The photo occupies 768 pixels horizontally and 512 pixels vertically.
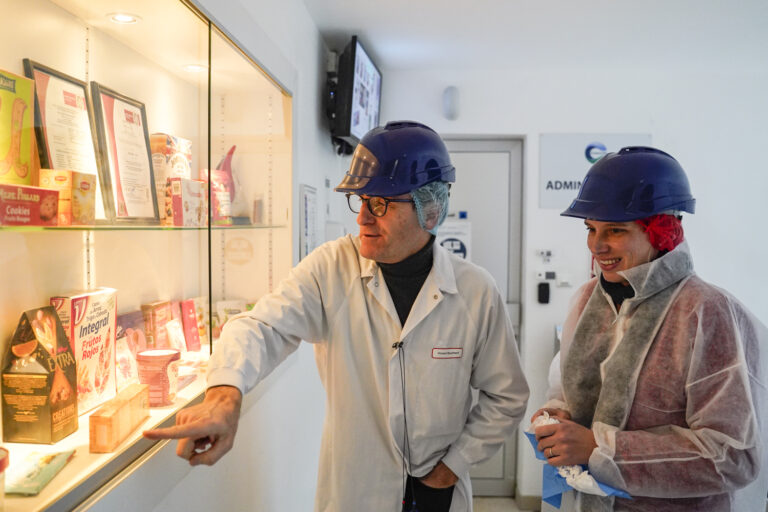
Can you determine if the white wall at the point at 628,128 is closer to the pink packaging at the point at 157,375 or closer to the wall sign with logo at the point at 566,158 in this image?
the wall sign with logo at the point at 566,158

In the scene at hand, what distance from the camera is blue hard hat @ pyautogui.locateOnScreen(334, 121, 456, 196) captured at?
1.41m

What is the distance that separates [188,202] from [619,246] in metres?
1.18

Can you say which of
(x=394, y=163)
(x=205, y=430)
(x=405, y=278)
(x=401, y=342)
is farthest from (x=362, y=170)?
(x=205, y=430)

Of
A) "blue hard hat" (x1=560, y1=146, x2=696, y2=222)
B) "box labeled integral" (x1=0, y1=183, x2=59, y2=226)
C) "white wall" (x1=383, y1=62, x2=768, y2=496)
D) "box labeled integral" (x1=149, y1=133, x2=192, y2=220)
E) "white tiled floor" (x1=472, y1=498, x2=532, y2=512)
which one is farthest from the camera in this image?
"white tiled floor" (x1=472, y1=498, x2=532, y2=512)

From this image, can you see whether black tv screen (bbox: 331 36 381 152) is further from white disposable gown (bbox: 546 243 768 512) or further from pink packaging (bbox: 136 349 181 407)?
white disposable gown (bbox: 546 243 768 512)

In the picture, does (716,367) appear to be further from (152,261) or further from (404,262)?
(152,261)

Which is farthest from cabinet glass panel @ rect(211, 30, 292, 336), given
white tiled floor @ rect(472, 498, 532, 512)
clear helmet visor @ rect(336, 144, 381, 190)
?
white tiled floor @ rect(472, 498, 532, 512)

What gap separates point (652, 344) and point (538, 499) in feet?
10.0

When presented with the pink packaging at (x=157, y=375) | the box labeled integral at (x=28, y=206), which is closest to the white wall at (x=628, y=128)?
the pink packaging at (x=157, y=375)

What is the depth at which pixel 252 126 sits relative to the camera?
7.07 feet

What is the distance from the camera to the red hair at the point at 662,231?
1.33 meters

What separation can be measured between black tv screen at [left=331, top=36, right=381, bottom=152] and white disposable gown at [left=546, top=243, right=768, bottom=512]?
6.72 ft

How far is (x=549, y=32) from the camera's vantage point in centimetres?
307

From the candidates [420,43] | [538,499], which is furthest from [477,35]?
[538,499]
